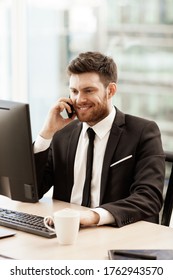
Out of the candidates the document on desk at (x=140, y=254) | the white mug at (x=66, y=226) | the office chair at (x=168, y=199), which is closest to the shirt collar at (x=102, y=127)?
→ the office chair at (x=168, y=199)

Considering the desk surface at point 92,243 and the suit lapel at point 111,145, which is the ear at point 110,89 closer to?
the suit lapel at point 111,145

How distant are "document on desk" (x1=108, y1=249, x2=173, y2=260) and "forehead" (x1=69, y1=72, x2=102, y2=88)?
35.9 inches

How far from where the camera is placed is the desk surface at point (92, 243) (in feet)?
6.06

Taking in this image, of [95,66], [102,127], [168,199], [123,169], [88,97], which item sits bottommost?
[168,199]

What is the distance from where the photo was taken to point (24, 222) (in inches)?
84.3

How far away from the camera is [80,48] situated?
4297 mm

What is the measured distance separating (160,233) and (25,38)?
2.68 m

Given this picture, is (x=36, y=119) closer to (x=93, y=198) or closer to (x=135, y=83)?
(x=135, y=83)

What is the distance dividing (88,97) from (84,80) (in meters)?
0.07

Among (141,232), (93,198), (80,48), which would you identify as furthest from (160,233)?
(80,48)

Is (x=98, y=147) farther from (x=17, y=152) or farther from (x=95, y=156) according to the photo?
(x=17, y=152)

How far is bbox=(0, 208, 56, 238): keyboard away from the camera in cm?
204

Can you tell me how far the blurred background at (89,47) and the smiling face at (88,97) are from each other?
1400mm

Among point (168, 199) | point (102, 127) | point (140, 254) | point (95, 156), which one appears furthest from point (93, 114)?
point (140, 254)
